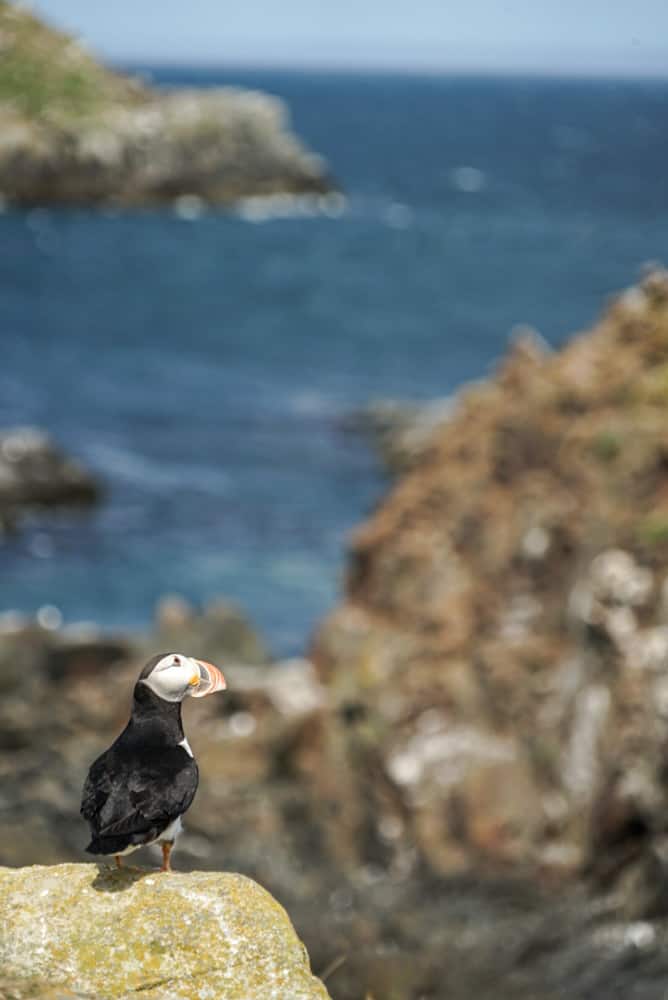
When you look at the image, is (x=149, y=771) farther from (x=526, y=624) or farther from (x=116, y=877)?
(x=526, y=624)

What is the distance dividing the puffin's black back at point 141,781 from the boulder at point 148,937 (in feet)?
1.02

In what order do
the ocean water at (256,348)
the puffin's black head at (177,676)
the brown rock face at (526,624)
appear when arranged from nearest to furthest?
the puffin's black head at (177,676) < the brown rock face at (526,624) < the ocean water at (256,348)

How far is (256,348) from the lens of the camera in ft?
281

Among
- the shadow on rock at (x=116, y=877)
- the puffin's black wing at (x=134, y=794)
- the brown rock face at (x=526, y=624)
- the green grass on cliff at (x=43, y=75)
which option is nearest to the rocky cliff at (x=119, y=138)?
the green grass on cliff at (x=43, y=75)

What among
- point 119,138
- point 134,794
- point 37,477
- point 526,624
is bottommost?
point 134,794

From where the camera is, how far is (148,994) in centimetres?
771

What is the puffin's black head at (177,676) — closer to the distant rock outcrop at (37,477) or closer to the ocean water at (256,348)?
the ocean water at (256,348)

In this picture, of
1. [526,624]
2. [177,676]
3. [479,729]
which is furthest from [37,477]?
[177,676]

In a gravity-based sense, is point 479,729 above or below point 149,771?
above

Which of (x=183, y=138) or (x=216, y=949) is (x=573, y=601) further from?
(x=183, y=138)

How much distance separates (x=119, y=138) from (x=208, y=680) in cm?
989

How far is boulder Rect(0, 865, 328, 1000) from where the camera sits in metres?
7.79

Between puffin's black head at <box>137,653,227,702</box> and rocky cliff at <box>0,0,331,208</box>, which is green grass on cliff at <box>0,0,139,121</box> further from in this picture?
puffin's black head at <box>137,653,227,702</box>

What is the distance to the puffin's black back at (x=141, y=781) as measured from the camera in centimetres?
806
